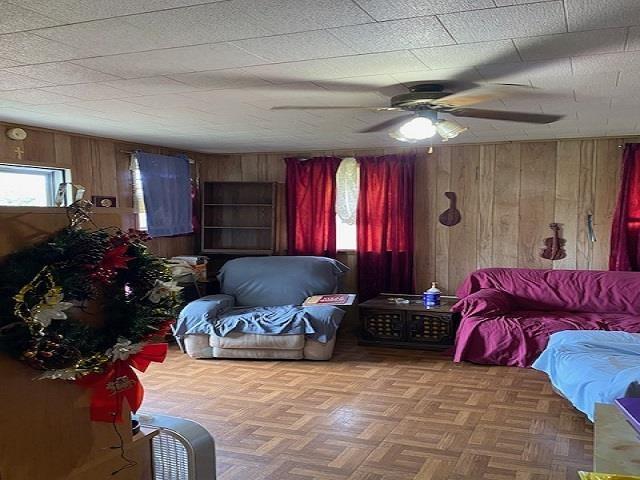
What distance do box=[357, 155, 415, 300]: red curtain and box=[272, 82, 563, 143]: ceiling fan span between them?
6.18ft

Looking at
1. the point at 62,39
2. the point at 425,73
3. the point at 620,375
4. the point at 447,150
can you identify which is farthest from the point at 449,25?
the point at 447,150

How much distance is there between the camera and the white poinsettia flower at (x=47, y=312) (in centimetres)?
121

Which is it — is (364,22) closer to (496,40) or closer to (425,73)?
(496,40)

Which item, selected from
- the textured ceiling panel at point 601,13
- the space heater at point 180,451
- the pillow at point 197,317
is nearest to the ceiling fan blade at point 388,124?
the textured ceiling panel at point 601,13

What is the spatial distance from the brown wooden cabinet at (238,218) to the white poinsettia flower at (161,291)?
4575mm

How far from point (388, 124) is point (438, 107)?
95 cm

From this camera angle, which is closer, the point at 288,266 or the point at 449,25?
the point at 449,25

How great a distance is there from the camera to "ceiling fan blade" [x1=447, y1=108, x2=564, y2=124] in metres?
3.64

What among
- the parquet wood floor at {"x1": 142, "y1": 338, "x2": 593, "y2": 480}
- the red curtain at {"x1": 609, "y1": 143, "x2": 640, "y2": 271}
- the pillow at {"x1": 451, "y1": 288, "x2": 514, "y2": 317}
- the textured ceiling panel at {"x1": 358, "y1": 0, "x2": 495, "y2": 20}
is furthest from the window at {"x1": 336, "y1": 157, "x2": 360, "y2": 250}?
the textured ceiling panel at {"x1": 358, "y1": 0, "x2": 495, "y2": 20}

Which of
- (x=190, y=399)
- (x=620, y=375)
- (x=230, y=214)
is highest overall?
(x=230, y=214)

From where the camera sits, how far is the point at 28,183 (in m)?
4.44

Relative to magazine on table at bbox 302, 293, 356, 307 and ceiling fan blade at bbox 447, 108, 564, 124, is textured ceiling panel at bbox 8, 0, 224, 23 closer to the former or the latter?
ceiling fan blade at bbox 447, 108, 564, 124

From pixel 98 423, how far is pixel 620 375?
8.67ft

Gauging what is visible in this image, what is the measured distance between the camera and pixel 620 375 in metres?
3.01
